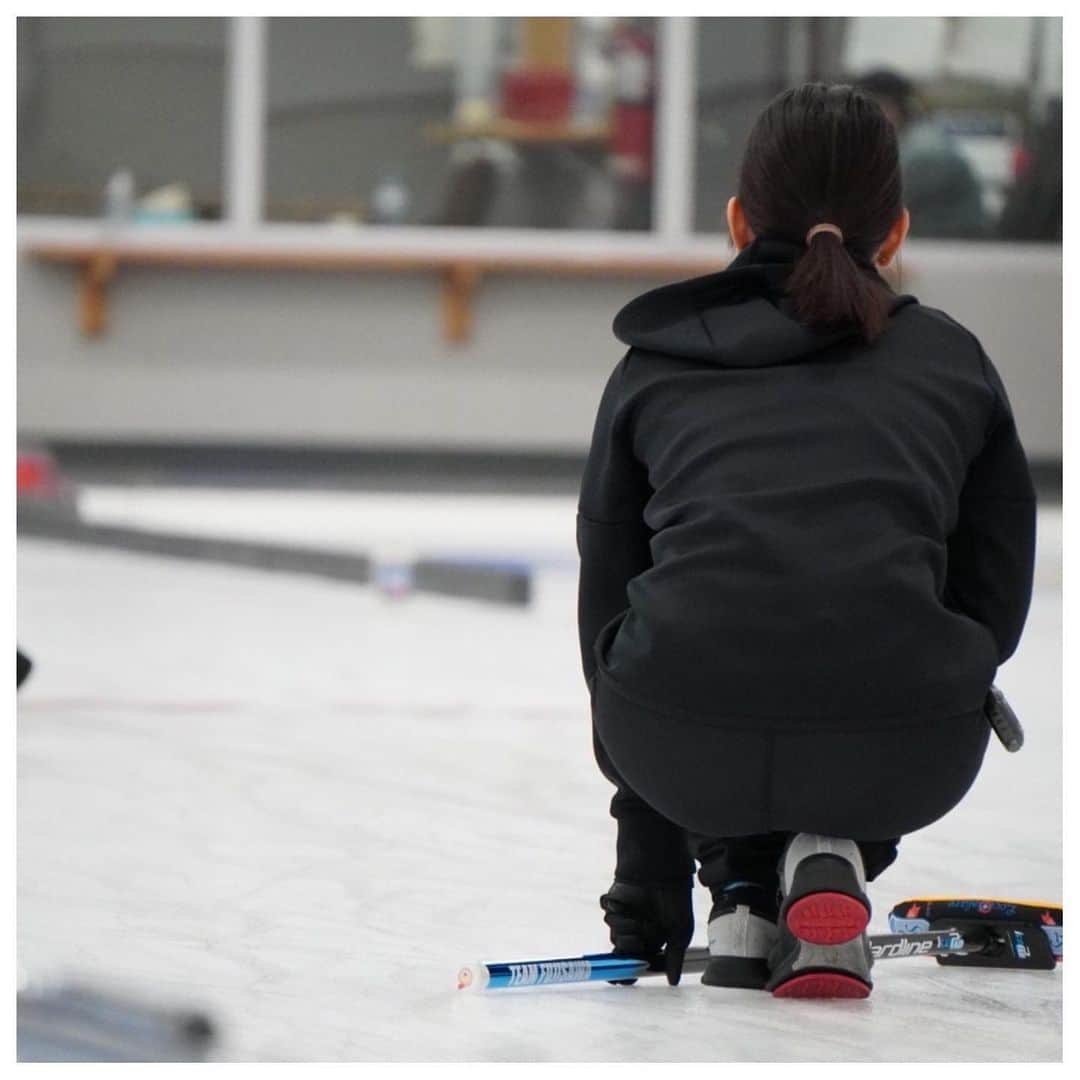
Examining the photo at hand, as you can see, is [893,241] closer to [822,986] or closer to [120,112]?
[822,986]

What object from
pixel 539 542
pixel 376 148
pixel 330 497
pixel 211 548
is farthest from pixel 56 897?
pixel 376 148

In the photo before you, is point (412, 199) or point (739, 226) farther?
point (412, 199)

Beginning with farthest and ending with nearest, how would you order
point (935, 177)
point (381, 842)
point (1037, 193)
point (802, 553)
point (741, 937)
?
point (1037, 193) → point (935, 177) → point (381, 842) → point (741, 937) → point (802, 553)

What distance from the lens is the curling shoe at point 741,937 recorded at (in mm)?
1635

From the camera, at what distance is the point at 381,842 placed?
218cm

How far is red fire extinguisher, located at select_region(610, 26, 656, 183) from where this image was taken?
718cm

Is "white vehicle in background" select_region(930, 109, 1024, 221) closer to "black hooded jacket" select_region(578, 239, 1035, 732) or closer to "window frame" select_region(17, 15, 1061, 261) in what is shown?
"window frame" select_region(17, 15, 1061, 261)

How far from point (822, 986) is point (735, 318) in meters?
0.55

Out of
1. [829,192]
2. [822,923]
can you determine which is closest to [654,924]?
[822,923]

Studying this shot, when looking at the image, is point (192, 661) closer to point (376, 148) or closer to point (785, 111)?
point (785, 111)

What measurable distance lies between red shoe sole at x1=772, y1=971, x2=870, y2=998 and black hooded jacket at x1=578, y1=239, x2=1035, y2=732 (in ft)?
0.71

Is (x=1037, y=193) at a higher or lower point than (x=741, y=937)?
higher

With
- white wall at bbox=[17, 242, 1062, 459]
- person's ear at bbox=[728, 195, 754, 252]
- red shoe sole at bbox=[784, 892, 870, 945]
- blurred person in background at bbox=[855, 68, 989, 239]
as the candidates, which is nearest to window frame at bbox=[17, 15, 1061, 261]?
Answer: white wall at bbox=[17, 242, 1062, 459]

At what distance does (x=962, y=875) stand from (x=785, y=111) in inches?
34.4
